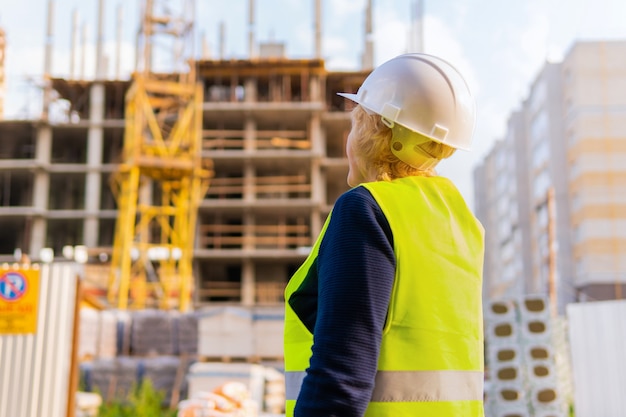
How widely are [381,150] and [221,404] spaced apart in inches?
159

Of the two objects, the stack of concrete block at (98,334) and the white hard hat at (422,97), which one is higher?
the stack of concrete block at (98,334)

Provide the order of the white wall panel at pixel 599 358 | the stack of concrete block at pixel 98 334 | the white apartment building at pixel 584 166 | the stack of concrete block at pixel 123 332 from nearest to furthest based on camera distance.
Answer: the white wall panel at pixel 599 358, the stack of concrete block at pixel 98 334, the stack of concrete block at pixel 123 332, the white apartment building at pixel 584 166

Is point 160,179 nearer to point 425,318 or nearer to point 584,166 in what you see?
point 584,166

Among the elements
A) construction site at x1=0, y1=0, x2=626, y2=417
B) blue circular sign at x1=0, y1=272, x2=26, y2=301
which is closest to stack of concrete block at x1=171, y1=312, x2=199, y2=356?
construction site at x1=0, y1=0, x2=626, y2=417

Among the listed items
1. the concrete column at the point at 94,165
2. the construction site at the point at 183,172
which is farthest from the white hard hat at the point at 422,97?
the concrete column at the point at 94,165

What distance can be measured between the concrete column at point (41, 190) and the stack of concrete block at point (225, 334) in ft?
87.8

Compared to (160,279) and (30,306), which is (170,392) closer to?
(30,306)

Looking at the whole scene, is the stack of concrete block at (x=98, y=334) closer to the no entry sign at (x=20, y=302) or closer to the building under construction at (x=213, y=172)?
the no entry sign at (x=20, y=302)

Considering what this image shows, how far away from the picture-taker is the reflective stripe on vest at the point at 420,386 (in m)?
1.34

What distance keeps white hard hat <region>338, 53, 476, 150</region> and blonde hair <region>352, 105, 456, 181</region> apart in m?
0.02

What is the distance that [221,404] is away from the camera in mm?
5270

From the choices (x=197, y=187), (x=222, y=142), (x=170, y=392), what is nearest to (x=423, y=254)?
(x=170, y=392)

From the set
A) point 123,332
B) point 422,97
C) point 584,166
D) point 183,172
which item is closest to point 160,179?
point 183,172

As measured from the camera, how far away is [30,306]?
6242 mm
